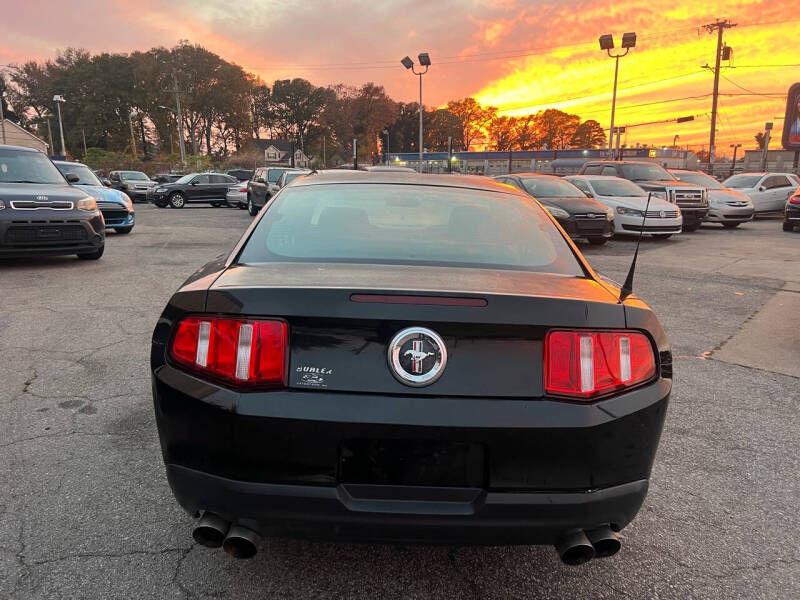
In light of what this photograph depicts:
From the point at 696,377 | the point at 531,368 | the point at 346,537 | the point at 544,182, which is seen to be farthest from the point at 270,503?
the point at 544,182

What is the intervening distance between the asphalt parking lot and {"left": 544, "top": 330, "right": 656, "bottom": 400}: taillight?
3.03ft

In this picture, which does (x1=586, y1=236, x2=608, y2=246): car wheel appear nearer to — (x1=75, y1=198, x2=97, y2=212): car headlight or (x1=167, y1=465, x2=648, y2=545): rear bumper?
(x1=75, y1=198, x2=97, y2=212): car headlight

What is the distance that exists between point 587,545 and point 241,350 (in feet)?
4.15

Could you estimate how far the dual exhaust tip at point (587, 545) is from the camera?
175 centimetres

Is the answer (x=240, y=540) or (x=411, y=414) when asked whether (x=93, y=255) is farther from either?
(x=411, y=414)

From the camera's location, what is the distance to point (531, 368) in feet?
5.67

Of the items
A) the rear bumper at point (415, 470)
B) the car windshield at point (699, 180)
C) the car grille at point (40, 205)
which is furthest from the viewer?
the car windshield at point (699, 180)

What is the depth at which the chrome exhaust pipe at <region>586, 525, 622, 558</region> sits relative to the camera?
179 cm

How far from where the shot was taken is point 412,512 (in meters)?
1.71

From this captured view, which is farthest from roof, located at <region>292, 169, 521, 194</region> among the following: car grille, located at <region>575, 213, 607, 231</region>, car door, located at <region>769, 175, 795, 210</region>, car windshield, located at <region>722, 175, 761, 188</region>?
car door, located at <region>769, 175, 795, 210</region>

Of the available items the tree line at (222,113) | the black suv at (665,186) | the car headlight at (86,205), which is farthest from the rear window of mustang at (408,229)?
the tree line at (222,113)

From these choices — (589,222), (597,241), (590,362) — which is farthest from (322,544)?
(597,241)

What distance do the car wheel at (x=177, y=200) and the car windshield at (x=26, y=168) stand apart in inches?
621

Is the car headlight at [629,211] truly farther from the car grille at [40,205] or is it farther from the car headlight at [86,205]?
the car grille at [40,205]
